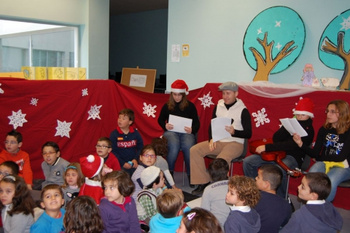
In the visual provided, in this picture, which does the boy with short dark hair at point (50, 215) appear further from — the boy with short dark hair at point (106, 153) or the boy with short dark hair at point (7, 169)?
the boy with short dark hair at point (106, 153)

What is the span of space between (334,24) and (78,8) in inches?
226

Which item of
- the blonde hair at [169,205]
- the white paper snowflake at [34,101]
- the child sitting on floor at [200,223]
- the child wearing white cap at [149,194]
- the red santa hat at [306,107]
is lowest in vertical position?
the child wearing white cap at [149,194]

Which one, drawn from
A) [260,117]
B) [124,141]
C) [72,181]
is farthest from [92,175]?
[260,117]

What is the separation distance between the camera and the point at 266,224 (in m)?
2.65

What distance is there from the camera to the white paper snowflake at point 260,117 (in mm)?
4785

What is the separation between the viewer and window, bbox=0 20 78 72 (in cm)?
820

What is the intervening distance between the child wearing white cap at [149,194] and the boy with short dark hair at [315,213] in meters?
1.24

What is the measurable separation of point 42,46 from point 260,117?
6.04 m

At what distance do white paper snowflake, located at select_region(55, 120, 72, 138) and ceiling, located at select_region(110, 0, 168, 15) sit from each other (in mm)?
7592

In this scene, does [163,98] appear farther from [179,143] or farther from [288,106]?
[288,106]

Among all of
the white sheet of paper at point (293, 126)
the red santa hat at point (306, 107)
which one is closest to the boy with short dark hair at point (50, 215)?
the white sheet of paper at point (293, 126)

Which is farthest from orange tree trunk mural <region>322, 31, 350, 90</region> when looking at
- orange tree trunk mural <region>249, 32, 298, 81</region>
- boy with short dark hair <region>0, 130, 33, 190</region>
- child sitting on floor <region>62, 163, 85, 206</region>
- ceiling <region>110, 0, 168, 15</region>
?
ceiling <region>110, 0, 168, 15</region>

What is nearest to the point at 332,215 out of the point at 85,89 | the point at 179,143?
the point at 179,143

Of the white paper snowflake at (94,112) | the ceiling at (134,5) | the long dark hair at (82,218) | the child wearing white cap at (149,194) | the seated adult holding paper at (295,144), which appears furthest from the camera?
the ceiling at (134,5)
